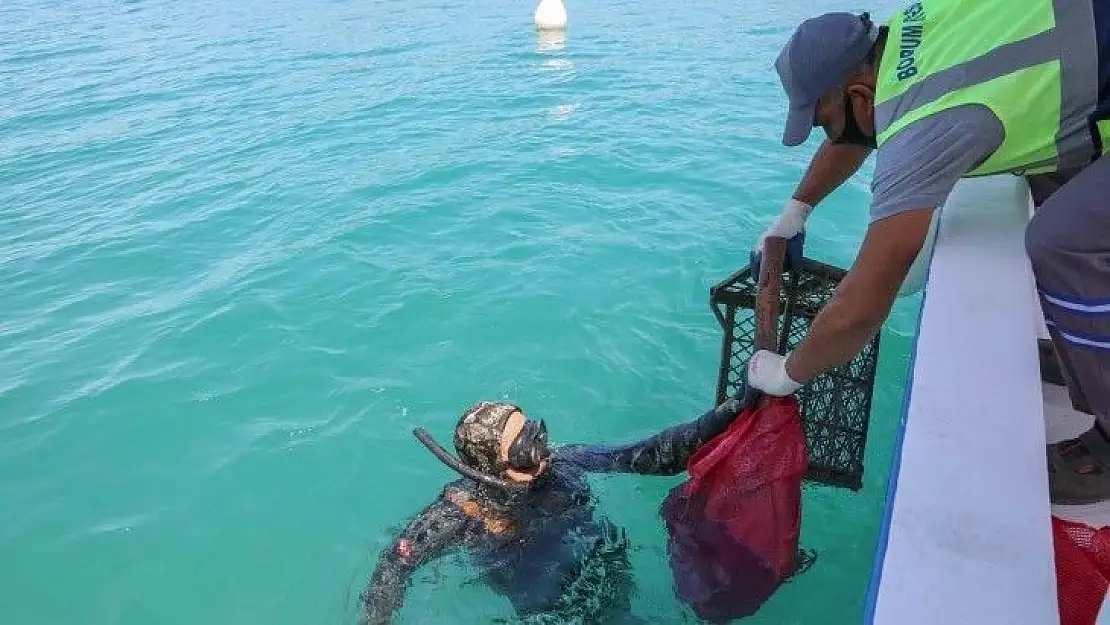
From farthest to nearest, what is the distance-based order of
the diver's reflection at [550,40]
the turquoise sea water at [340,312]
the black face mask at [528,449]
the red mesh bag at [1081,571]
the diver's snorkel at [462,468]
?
the diver's reflection at [550,40], the turquoise sea water at [340,312], the black face mask at [528,449], the diver's snorkel at [462,468], the red mesh bag at [1081,571]

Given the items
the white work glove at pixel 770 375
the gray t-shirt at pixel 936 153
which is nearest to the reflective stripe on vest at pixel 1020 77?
the gray t-shirt at pixel 936 153

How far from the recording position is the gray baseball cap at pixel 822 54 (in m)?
2.56

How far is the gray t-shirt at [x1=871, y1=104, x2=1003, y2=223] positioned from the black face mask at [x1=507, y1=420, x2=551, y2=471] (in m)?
1.51

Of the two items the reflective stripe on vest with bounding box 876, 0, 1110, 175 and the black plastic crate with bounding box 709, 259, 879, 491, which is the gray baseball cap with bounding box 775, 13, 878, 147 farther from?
the black plastic crate with bounding box 709, 259, 879, 491

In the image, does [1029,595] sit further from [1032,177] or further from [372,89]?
[372,89]

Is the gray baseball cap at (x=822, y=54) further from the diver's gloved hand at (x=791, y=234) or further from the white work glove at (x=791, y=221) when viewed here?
the white work glove at (x=791, y=221)

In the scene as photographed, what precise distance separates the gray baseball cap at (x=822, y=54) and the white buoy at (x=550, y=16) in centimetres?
1475

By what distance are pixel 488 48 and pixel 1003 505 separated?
15.2m

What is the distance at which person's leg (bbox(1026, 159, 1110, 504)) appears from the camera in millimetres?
1968

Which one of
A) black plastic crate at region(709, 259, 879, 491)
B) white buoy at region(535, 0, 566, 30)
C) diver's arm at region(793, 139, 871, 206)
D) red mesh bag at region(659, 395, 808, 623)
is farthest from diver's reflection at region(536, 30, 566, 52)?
red mesh bag at region(659, 395, 808, 623)

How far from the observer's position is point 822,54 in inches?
102

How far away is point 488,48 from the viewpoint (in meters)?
15.6

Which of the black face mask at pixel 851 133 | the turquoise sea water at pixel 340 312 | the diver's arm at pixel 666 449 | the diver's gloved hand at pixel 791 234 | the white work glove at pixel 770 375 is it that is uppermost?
the black face mask at pixel 851 133

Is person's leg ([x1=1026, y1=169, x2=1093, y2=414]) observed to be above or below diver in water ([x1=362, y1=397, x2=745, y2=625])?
above
